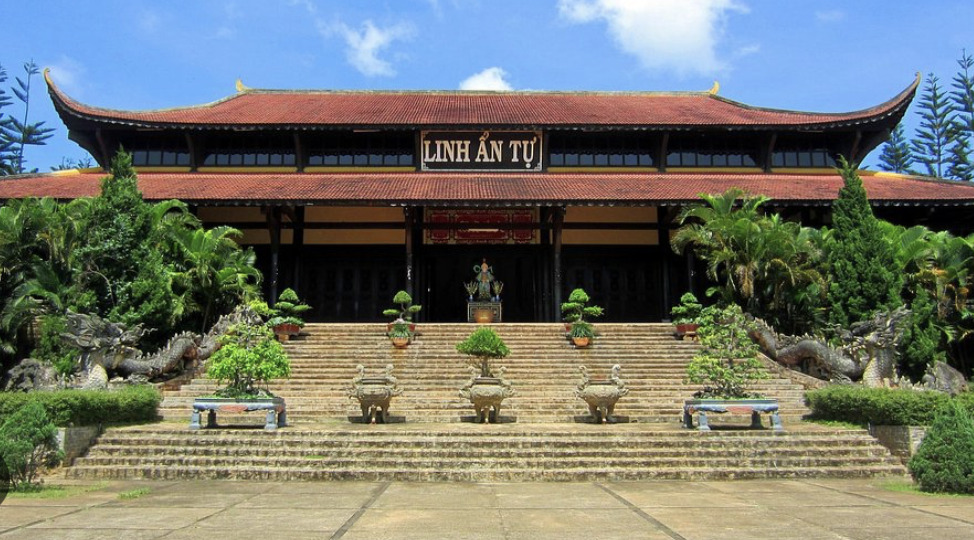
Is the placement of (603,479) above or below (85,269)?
below

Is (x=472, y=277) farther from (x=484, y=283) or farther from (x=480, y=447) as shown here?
(x=480, y=447)

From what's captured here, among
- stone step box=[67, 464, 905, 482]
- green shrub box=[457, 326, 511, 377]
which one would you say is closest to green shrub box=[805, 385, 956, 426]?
stone step box=[67, 464, 905, 482]

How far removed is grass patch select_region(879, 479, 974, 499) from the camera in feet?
24.3

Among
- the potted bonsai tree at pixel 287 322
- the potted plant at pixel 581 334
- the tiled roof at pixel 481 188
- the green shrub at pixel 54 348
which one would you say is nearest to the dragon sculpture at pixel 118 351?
the green shrub at pixel 54 348

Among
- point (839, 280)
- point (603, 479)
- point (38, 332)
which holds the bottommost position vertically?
point (603, 479)

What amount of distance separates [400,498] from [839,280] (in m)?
12.5

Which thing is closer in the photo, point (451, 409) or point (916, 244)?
point (451, 409)

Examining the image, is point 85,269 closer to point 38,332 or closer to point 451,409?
point 38,332

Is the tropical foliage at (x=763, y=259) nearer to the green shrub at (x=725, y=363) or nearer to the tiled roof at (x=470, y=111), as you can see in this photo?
the tiled roof at (x=470, y=111)

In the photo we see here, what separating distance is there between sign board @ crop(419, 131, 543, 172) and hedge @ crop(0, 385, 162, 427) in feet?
43.4

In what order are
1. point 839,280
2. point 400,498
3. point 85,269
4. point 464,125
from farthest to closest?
point 464,125
point 839,280
point 85,269
point 400,498

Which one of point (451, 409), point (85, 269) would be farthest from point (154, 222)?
point (451, 409)

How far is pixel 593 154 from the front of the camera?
22.8 m

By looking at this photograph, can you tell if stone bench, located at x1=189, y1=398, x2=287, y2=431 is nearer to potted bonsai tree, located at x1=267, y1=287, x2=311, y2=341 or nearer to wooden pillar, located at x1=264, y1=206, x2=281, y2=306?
potted bonsai tree, located at x1=267, y1=287, x2=311, y2=341
